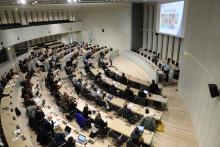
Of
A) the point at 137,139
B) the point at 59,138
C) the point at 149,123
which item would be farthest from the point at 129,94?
the point at 59,138

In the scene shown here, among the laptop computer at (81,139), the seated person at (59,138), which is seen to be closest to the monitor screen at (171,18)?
the laptop computer at (81,139)

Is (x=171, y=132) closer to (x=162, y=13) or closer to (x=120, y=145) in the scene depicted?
(x=120, y=145)

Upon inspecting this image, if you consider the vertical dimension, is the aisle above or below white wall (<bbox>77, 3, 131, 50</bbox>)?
below

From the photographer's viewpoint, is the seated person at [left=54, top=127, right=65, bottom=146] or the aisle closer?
the seated person at [left=54, top=127, right=65, bottom=146]

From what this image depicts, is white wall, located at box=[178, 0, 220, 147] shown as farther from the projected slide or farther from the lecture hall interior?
the projected slide

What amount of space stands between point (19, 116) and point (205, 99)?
887 cm

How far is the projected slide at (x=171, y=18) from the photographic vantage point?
1355 cm

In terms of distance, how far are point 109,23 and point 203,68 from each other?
18860 mm

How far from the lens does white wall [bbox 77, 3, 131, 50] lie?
2206 cm

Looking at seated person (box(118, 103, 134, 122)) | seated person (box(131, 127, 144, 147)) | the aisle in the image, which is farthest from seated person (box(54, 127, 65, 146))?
the aisle

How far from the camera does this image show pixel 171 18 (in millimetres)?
14922

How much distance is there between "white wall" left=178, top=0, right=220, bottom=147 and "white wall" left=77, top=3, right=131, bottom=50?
11763 mm

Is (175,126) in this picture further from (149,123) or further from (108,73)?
(108,73)

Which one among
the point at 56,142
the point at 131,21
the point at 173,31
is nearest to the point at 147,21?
the point at 131,21
